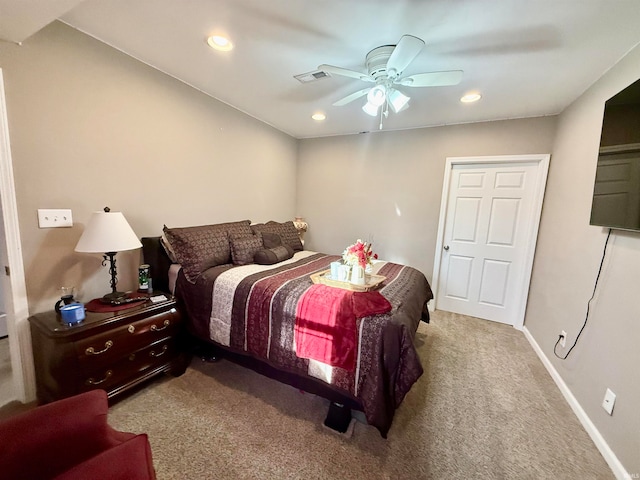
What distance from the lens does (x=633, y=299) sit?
1458 millimetres

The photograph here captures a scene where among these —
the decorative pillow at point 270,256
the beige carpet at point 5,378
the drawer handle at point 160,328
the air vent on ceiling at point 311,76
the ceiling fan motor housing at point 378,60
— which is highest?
the air vent on ceiling at point 311,76

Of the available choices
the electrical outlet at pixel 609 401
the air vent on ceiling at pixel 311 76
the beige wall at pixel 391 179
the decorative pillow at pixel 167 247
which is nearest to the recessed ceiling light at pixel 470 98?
the beige wall at pixel 391 179

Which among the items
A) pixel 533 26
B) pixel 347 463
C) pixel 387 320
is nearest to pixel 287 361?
pixel 347 463

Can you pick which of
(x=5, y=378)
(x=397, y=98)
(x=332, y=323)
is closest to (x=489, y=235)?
(x=397, y=98)

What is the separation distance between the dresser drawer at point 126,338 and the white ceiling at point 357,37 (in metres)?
1.80

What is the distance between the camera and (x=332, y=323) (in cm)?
161

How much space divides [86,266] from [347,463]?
2.26 metres

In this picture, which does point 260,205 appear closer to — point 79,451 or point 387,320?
point 387,320

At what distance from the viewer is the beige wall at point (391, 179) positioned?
313 cm

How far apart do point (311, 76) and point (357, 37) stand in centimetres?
61

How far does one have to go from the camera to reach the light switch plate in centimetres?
168

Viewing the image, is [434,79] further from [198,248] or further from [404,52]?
[198,248]

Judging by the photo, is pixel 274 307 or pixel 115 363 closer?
pixel 115 363

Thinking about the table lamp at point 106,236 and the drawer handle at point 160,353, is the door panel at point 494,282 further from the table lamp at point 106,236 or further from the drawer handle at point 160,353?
the table lamp at point 106,236
